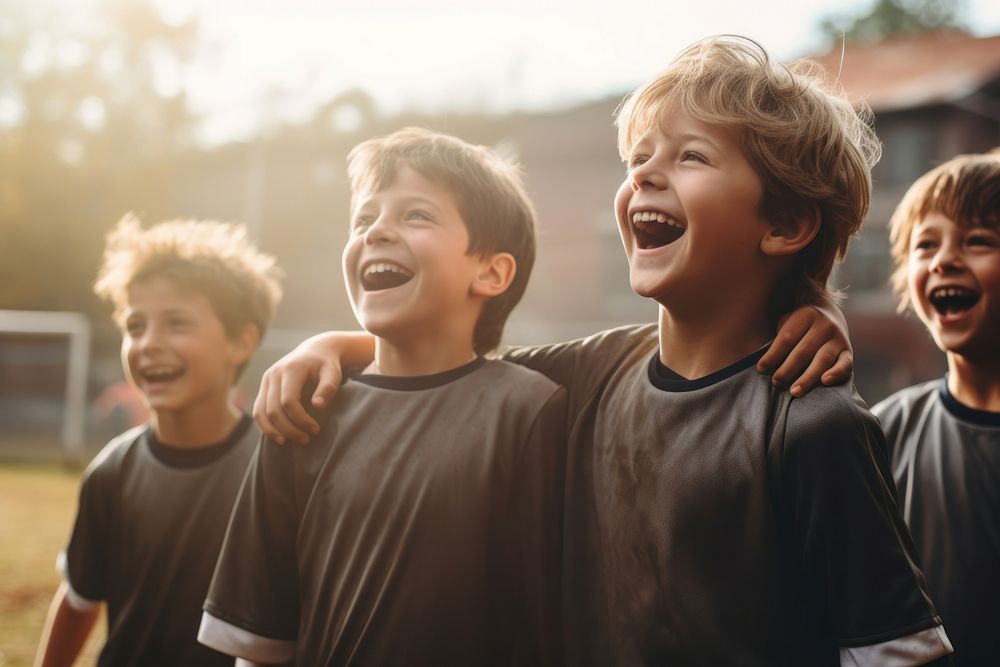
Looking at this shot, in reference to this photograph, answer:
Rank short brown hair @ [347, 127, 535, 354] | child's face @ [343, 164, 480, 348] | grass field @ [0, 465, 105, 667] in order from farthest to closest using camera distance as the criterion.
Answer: grass field @ [0, 465, 105, 667], short brown hair @ [347, 127, 535, 354], child's face @ [343, 164, 480, 348]

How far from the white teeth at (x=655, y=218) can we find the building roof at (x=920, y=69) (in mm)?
16137

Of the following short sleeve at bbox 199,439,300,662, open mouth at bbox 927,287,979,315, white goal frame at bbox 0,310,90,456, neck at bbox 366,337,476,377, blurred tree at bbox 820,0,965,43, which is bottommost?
white goal frame at bbox 0,310,90,456

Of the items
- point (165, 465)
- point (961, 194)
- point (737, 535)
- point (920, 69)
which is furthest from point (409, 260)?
point (920, 69)

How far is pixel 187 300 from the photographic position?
2.74 meters

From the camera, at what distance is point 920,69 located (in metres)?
19.6

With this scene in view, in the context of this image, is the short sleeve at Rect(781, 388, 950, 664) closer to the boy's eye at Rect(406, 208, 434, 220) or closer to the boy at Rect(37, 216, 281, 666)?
the boy's eye at Rect(406, 208, 434, 220)

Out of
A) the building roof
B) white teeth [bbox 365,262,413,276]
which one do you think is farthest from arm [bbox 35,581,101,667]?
the building roof

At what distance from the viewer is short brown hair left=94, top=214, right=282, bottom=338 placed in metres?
2.79

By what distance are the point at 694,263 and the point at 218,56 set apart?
2330 centimetres

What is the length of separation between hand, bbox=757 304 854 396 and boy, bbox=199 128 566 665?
0.50 metres

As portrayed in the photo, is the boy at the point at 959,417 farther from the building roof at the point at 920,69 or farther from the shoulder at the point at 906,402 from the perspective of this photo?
the building roof at the point at 920,69

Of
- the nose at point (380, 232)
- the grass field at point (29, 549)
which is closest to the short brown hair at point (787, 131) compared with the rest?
the nose at point (380, 232)

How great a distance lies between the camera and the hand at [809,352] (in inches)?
63.5

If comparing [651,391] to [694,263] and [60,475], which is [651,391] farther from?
[60,475]
